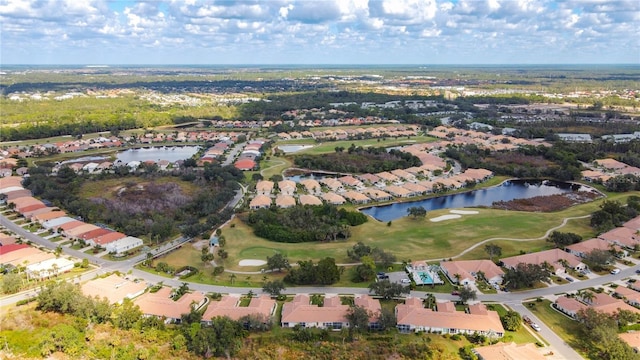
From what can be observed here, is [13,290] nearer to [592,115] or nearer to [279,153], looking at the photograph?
[279,153]

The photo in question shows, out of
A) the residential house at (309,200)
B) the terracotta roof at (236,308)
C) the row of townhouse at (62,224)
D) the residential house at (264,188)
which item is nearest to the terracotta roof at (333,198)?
the residential house at (309,200)

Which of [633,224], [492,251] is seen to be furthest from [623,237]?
[492,251]

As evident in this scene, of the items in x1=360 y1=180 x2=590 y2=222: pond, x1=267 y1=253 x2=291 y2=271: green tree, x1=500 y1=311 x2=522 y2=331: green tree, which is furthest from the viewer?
x1=360 y1=180 x2=590 y2=222: pond

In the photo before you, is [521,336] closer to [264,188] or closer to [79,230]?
[264,188]

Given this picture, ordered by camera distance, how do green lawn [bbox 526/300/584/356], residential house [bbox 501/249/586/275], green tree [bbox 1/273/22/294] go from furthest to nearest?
1. residential house [bbox 501/249/586/275]
2. green tree [bbox 1/273/22/294]
3. green lawn [bbox 526/300/584/356]

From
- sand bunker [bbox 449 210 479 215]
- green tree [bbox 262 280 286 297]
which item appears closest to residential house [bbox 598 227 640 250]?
sand bunker [bbox 449 210 479 215]

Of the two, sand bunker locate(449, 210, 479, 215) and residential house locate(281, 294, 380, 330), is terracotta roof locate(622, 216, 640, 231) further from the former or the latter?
residential house locate(281, 294, 380, 330)

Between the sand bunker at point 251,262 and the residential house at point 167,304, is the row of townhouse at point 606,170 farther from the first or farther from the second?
the residential house at point 167,304
